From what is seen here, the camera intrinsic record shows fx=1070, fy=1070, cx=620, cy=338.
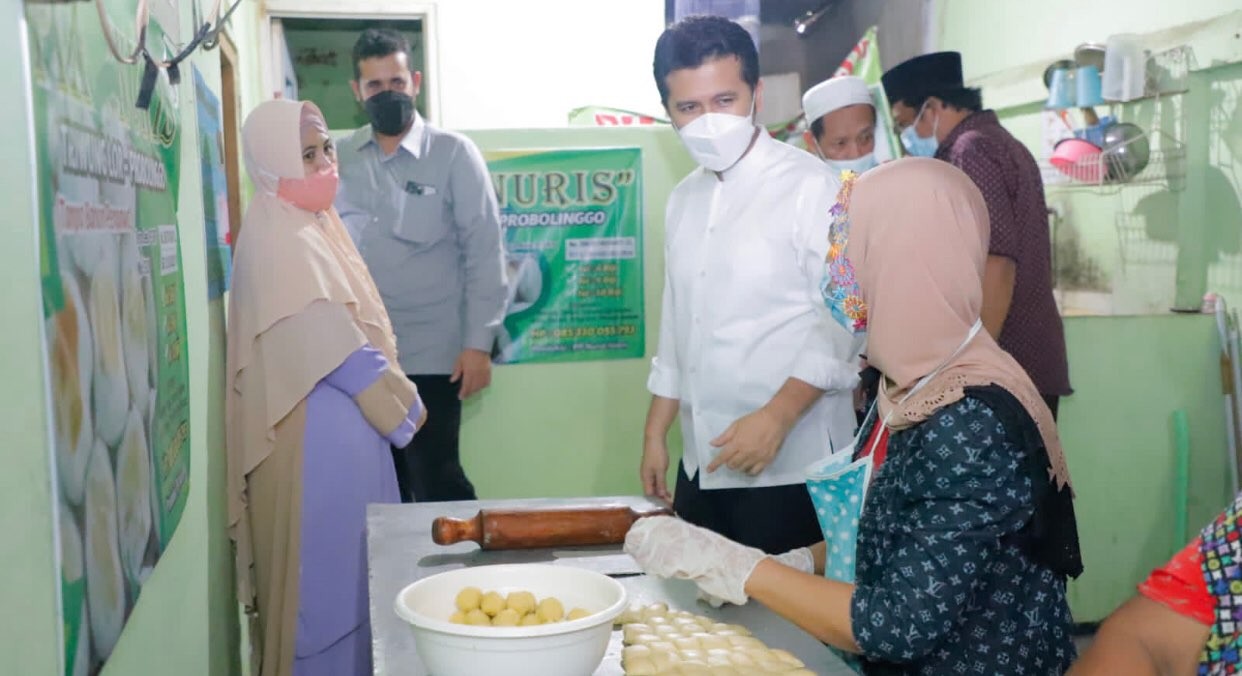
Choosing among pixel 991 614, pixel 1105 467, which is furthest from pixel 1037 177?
pixel 991 614

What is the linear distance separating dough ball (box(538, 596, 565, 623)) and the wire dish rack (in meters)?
2.94

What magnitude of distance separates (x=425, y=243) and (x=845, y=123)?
1.21 meters

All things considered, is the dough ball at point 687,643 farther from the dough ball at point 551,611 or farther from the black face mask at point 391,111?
the black face mask at point 391,111

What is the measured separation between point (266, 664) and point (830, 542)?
1.31 m

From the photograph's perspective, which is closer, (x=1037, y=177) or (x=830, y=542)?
(x=830, y=542)

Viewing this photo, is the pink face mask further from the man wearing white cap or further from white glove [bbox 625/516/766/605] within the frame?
the man wearing white cap

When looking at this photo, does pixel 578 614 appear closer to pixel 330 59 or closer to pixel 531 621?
pixel 531 621

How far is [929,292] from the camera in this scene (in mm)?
1189

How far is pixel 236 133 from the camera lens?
2705mm

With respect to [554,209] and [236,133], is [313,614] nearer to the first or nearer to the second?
[236,133]

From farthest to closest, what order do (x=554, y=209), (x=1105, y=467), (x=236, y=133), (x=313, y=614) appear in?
(x=554, y=209)
(x=1105, y=467)
(x=236, y=133)
(x=313, y=614)

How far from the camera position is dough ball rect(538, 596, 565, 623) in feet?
Answer: 3.27

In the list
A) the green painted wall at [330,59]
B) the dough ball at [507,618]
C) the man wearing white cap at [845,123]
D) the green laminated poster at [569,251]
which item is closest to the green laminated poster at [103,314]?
the dough ball at [507,618]

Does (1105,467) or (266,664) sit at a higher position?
(1105,467)
